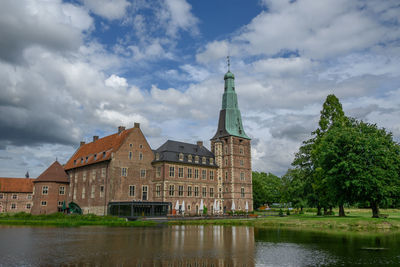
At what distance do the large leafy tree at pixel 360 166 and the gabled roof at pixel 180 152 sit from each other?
28325 millimetres

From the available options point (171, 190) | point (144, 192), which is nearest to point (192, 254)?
point (144, 192)

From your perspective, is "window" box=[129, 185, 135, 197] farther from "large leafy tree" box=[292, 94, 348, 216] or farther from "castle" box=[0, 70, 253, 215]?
"large leafy tree" box=[292, 94, 348, 216]

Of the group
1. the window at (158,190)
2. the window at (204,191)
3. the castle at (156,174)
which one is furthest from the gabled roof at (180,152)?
the window at (204,191)

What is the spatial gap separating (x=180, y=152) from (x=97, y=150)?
52.1 feet

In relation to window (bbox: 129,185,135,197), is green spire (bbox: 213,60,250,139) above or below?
above

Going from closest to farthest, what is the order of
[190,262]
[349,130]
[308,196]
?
[190,262], [349,130], [308,196]

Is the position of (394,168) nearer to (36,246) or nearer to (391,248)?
(391,248)

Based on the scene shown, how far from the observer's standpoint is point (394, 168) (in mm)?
39500

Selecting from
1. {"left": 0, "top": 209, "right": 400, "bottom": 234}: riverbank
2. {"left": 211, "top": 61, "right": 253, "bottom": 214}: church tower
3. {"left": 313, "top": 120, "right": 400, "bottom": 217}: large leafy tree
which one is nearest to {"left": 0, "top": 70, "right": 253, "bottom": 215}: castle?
{"left": 211, "top": 61, "right": 253, "bottom": 214}: church tower

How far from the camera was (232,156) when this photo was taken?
228ft

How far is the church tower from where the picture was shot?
68.9 metres

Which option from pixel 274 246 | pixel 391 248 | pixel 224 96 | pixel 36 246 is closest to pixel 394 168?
pixel 391 248

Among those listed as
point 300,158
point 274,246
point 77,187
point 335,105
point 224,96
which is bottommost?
point 274,246

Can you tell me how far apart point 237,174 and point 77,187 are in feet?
104
